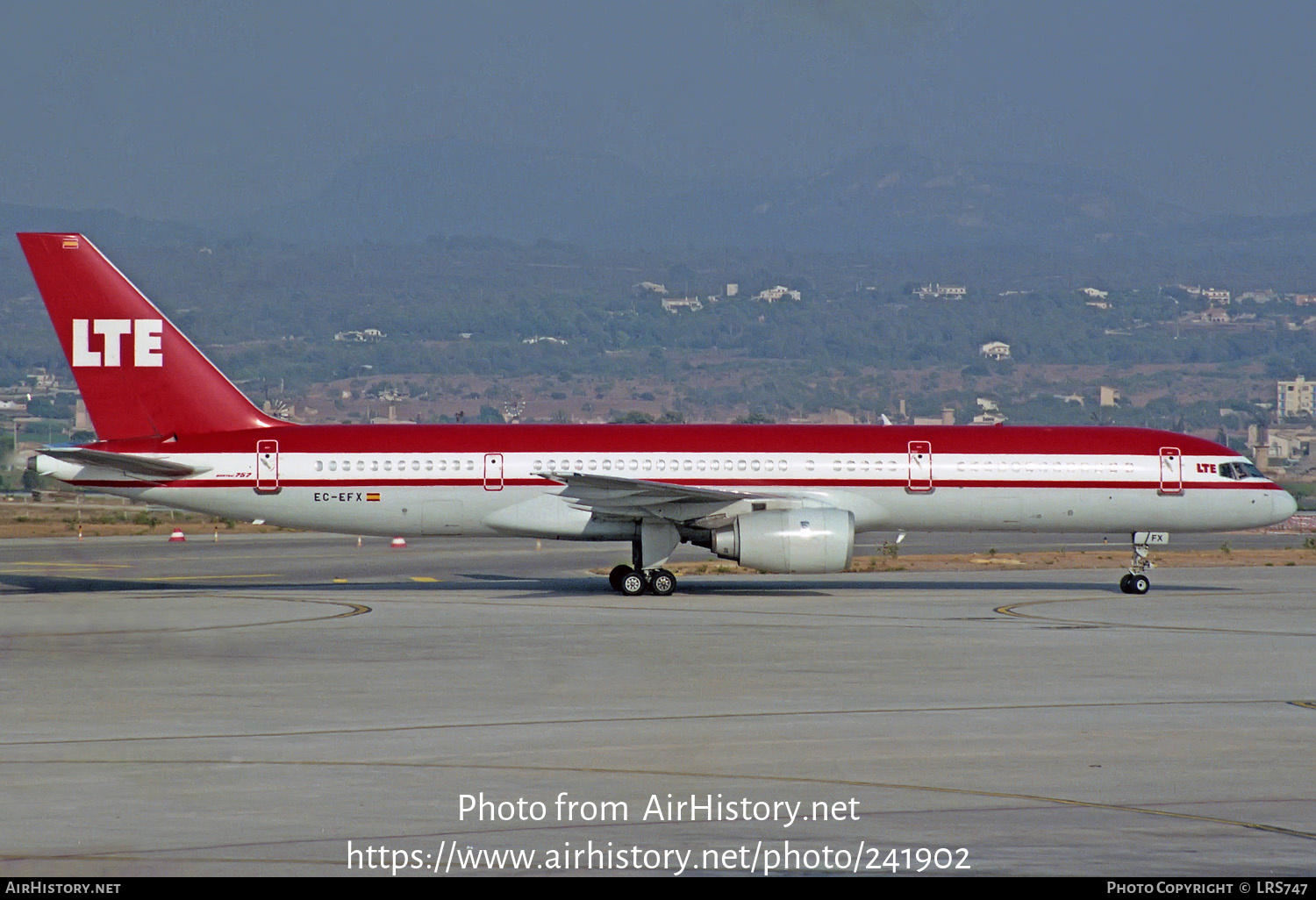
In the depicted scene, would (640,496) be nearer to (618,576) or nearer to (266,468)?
(618,576)

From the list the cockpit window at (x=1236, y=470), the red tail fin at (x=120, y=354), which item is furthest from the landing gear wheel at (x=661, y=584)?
the cockpit window at (x=1236, y=470)

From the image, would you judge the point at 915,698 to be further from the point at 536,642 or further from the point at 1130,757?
the point at 536,642

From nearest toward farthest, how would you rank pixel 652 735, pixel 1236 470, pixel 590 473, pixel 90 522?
pixel 652 735
pixel 590 473
pixel 1236 470
pixel 90 522

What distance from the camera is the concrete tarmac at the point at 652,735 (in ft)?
35.5

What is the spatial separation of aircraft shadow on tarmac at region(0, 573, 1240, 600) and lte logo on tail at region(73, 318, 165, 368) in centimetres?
479

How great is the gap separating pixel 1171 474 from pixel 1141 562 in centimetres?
207

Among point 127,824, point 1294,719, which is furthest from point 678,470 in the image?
point 127,824

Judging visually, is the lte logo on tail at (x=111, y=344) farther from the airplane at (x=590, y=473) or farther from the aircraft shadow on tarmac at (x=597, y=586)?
the aircraft shadow on tarmac at (x=597, y=586)

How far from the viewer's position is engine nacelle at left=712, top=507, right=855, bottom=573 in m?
30.7

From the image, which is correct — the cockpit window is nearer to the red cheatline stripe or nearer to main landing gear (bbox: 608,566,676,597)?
the red cheatline stripe

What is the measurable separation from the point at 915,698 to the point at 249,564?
2769 centimetres

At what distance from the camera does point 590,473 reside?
3253cm

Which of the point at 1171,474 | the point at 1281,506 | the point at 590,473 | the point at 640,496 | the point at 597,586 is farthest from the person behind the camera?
the point at 597,586

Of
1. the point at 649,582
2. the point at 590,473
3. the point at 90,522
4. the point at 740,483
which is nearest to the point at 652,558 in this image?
the point at 649,582
